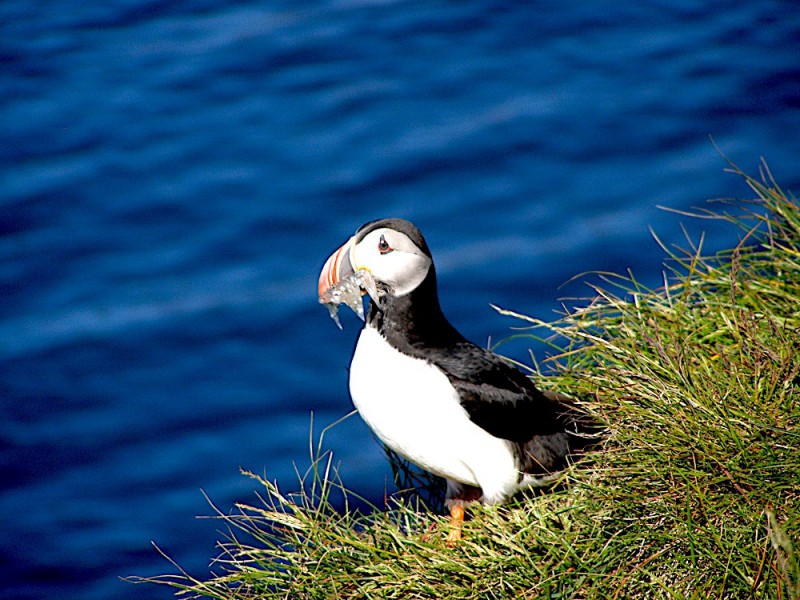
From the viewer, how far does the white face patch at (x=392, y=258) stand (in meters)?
3.62

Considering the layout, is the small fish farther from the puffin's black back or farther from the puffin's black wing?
the puffin's black wing

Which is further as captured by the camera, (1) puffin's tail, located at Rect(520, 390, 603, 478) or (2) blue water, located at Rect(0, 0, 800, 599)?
(2) blue water, located at Rect(0, 0, 800, 599)

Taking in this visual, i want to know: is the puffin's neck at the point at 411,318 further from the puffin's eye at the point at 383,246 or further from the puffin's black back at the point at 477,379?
the puffin's eye at the point at 383,246

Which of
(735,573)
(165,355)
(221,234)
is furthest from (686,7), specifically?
(735,573)

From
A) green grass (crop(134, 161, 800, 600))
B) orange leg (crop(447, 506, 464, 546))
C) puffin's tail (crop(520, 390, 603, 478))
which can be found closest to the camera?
green grass (crop(134, 161, 800, 600))

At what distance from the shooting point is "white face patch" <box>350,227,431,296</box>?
11.9 ft

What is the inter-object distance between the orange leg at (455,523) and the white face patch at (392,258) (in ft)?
2.73

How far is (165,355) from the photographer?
23.4 ft

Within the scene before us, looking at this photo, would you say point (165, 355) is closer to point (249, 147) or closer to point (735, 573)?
point (249, 147)

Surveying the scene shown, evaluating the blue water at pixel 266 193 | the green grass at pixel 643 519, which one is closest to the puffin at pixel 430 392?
the green grass at pixel 643 519

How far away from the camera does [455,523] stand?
360 cm

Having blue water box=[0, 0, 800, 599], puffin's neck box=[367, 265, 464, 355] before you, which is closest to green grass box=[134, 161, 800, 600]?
→ puffin's neck box=[367, 265, 464, 355]

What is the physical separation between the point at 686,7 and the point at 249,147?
15.2ft

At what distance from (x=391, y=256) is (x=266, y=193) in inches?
192
